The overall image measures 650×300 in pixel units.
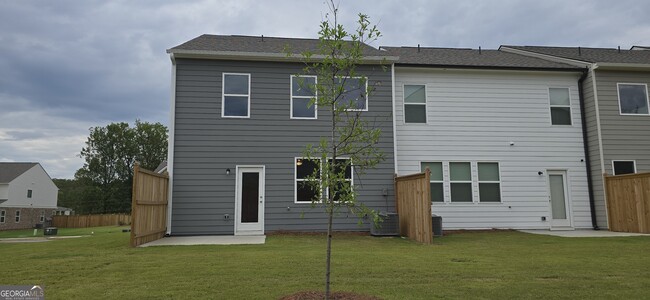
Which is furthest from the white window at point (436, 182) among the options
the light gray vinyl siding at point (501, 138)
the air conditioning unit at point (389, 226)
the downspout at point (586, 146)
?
the downspout at point (586, 146)

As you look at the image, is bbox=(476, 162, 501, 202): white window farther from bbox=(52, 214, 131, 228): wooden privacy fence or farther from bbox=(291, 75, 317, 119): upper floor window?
bbox=(52, 214, 131, 228): wooden privacy fence

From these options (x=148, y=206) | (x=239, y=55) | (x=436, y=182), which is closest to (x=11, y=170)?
(x=239, y=55)

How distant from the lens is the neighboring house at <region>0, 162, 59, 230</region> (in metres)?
33.1

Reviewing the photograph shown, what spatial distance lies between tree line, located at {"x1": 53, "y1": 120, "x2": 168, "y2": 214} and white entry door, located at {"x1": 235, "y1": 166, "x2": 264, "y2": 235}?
150ft

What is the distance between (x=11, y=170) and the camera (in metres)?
35.6

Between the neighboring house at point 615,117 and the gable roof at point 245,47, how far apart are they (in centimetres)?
650

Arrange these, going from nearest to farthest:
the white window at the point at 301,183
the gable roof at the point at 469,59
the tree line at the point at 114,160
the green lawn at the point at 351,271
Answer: the green lawn at the point at 351,271, the white window at the point at 301,183, the gable roof at the point at 469,59, the tree line at the point at 114,160

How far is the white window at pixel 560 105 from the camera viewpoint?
1259cm

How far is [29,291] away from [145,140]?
54275 mm

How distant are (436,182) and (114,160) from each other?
51.5 metres

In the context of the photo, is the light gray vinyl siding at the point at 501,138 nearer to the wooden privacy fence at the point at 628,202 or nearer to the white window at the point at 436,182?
the white window at the point at 436,182

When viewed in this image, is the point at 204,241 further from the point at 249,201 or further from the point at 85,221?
the point at 85,221

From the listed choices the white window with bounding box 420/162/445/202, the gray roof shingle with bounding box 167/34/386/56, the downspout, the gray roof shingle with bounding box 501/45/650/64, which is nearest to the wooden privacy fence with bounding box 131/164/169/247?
the gray roof shingle with bounding box 167/34/386/56

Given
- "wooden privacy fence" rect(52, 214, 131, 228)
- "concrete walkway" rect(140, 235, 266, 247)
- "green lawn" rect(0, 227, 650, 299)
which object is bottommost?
"wooden privacy fence" rect(52, 214, 131, 228)
